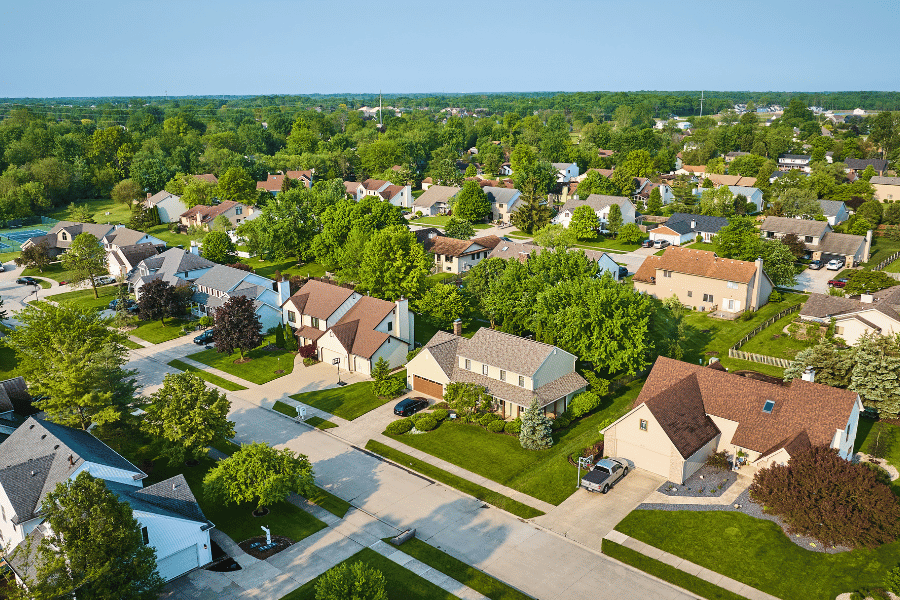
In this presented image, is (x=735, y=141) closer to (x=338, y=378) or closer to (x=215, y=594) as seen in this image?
(x=338, y=378)

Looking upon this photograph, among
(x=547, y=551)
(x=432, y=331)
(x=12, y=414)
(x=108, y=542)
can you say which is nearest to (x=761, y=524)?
(x=547, y=551)

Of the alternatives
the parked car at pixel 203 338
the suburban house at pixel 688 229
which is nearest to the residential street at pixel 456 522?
the parked car at pixel 203 338

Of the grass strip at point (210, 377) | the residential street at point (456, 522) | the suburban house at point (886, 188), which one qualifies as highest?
the suburban house at point (886, 188)

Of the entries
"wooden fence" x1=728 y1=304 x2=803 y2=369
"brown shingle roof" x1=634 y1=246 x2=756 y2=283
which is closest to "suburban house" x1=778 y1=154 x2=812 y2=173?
"brown shingle roof" x1=634 y1=246 x2=756 y2=283

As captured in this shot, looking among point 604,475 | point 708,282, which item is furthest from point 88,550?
point 708,282

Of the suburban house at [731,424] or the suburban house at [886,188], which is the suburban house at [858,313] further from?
the suburban house at [886,188]

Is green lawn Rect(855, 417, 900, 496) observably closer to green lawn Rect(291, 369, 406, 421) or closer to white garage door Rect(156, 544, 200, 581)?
green lawn Rect(291, 369, 406, 421)
